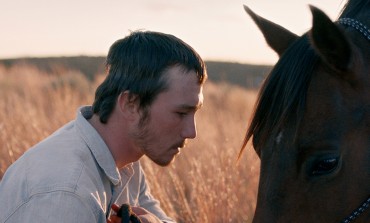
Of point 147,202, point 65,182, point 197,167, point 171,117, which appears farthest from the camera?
point 197,167

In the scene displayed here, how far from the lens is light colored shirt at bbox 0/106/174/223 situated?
2070 mm

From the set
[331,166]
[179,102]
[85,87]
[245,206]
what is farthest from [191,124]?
[85,87]

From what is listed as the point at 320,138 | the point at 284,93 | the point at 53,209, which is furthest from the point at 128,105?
the point at 320,138

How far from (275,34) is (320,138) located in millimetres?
662

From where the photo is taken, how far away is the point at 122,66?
8.48 ft

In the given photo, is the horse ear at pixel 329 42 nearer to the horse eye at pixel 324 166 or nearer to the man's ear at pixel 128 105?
the horse eye at pixel 324 166

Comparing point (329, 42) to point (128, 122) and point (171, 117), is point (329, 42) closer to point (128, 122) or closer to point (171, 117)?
point (171, 117)

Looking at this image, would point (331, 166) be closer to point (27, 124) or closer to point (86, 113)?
point (86, 113)

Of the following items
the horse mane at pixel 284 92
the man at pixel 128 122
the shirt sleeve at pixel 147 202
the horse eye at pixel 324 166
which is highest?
the horse mane at pixel 284 92

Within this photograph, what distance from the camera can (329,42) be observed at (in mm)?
1882

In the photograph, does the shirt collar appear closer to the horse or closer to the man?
the man

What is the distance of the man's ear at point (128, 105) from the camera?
2.52 m

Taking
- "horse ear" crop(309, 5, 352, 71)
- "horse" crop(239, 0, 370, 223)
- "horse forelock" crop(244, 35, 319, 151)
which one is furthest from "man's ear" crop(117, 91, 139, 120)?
"horse ear" crop(309, 5, 352, 71)

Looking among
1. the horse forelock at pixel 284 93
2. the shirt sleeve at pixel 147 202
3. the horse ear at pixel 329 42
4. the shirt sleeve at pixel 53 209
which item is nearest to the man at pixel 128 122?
the shirt sleeve at pixel 53 209
